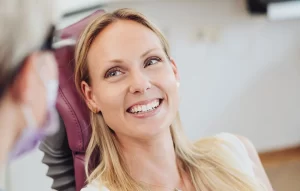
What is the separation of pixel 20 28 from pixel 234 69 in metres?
2.42

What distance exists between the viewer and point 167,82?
1.11 meters

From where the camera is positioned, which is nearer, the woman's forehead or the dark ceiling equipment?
the woman's forehead

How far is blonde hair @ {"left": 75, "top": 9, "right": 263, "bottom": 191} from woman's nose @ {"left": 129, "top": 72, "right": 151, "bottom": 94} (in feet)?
0.49

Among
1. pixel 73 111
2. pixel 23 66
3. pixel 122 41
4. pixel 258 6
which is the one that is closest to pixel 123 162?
pixel 73 111

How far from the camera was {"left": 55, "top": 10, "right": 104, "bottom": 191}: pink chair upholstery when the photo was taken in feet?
3.79

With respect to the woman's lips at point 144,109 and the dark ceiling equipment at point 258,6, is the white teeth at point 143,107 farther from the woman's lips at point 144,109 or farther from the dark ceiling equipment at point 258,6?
Result: the dark ceiling equipment at point 258,6

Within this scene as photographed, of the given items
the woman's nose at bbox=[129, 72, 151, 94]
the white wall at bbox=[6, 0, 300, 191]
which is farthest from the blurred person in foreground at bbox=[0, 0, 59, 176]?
the white wall at bbox=[6, 0, 300, 191]

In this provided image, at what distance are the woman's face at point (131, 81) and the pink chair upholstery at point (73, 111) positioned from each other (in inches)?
2.7

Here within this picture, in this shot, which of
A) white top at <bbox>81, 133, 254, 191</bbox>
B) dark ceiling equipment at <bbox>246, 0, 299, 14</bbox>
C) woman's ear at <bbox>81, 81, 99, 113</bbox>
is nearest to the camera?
woman's ear at <bbox>81, 81, 99, 113</bbox>

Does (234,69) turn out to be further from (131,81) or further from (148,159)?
(131,81)

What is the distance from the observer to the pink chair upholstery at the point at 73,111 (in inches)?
45.4

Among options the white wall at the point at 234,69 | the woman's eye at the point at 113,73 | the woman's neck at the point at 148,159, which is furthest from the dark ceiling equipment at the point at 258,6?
the woman's eye at the point at 113,73

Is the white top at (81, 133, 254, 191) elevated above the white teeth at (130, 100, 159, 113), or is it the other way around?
the white teeth at (130, 100, 159, 113)

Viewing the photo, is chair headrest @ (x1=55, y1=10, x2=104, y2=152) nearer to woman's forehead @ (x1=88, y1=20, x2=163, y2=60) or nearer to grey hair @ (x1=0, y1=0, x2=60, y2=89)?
woman's forehead @ (x1=88, y1=20, x2=163, y2=60)
